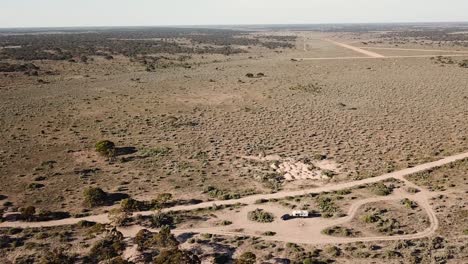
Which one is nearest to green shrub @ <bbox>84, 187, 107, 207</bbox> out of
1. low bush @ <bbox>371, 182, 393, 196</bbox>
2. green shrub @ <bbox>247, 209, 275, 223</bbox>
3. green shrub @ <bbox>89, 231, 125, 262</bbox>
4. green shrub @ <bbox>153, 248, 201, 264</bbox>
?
green shrub @ <bbox>89, 231, 125, 262</bbox>

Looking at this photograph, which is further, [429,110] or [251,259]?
[429,110]

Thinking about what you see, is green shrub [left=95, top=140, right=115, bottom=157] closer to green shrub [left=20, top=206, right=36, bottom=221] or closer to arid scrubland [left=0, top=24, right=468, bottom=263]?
arid scrubland [left=0, top=24, right=468, bottom=263]

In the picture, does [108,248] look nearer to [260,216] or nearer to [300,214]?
[260,216]

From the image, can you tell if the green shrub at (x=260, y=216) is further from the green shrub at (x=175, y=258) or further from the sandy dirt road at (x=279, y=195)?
the green shrub at (x=175, y=258)

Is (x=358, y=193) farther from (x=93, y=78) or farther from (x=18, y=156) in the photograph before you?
(x=93, y=78)

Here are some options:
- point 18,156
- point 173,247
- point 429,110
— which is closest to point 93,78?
point 18,156

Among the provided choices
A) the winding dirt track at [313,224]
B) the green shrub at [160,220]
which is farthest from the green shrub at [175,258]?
the green shrub at [160,220]

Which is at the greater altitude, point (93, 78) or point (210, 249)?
point (93, 78)
